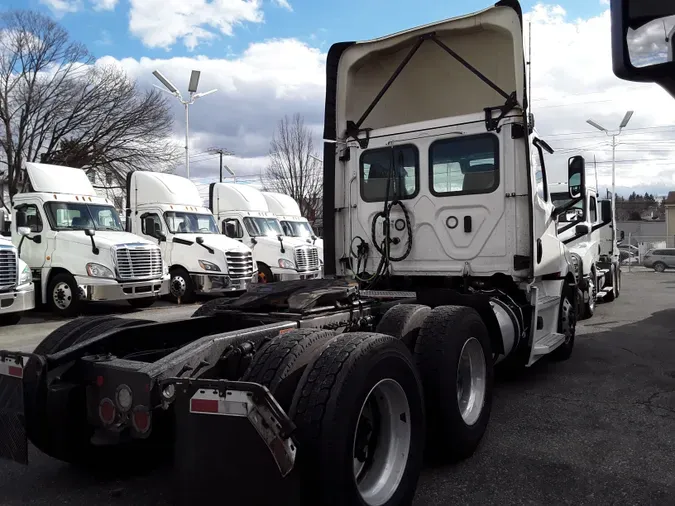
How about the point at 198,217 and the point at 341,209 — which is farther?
the point at 198,217

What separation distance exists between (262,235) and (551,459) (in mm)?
15486

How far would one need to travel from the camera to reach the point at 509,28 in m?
5.63

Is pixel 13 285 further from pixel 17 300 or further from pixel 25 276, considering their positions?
pixel 25 276

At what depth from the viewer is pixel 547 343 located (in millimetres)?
6211

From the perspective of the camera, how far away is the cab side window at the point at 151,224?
52.0ft

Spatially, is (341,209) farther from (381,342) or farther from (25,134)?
(25,134)

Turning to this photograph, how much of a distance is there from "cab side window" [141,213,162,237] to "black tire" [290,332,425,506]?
1353 cm

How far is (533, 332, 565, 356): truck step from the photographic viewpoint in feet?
19.5

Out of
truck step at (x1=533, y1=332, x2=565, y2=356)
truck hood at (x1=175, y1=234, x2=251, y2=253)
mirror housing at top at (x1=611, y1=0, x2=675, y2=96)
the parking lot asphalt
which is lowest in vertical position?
the parking lot asphalt

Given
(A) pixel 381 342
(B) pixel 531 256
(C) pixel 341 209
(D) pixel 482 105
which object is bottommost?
(A) pixel 381 342

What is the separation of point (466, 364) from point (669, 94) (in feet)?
9.59

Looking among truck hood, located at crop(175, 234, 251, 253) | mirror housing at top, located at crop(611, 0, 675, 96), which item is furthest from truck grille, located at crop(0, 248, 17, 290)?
mirror housing at top, located at crop(611, 0, 675, 96)

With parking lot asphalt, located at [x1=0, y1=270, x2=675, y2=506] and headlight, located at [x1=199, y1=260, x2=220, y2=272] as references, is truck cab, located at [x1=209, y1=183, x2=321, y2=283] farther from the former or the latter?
parking lot asphalt, located at [x1=0, y1=270, x2=675, y2=506]

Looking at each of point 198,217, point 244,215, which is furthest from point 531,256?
point 244,215
